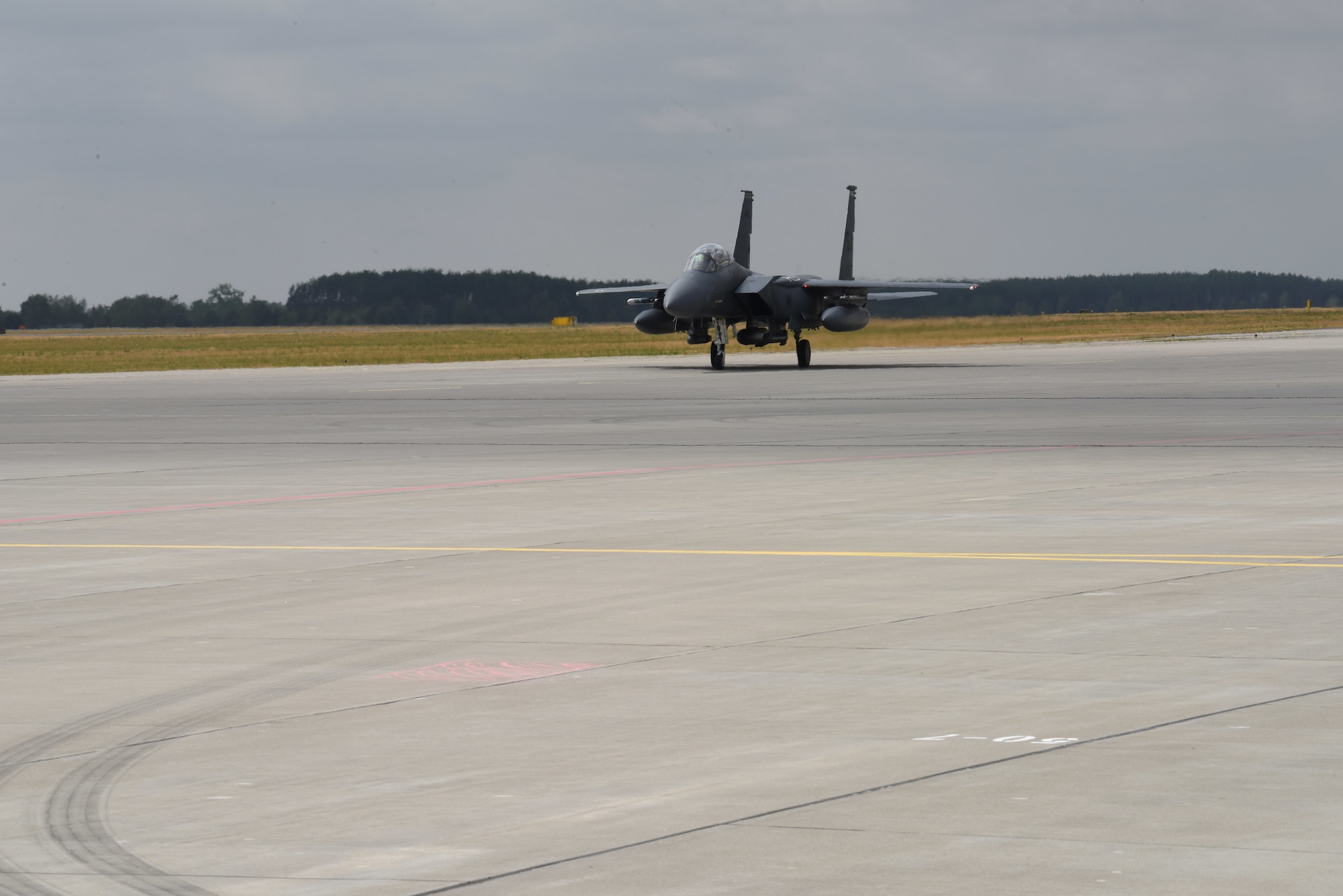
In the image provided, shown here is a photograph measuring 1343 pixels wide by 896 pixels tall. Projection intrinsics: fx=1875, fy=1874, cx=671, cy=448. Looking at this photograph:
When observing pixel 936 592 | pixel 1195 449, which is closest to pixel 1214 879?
pixel 936 592

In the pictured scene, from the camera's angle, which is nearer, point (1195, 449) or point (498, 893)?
point (498, 893)

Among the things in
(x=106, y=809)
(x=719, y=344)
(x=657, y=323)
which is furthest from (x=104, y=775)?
(x=657, y=323)

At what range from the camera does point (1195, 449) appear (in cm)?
2373

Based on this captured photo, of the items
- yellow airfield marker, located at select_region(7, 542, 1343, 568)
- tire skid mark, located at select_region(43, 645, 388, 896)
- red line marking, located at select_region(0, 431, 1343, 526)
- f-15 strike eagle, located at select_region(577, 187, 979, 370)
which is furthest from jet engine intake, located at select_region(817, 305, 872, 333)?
tire skid mark, located at select_region(43, 645, 388, 896)

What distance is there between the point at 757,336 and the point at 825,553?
45.1m

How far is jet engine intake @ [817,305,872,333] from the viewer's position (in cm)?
5812

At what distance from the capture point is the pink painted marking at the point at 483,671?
8.74 metres

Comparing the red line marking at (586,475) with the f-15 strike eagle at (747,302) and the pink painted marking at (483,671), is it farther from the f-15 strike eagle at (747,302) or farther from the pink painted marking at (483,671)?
the f-15 strike eagle at (747,302)

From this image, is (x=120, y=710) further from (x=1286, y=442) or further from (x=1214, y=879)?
(x=1286, y=442)

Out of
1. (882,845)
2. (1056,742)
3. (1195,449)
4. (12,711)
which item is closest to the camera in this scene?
(882,845)

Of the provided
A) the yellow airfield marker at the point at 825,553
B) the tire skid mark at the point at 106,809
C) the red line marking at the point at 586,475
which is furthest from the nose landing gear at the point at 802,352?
the tire skid mark at the point at 106,809

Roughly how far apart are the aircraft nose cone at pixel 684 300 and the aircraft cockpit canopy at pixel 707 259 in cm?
86

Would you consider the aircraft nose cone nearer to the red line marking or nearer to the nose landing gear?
the nose landing gear

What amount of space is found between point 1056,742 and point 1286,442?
61.4 ft
